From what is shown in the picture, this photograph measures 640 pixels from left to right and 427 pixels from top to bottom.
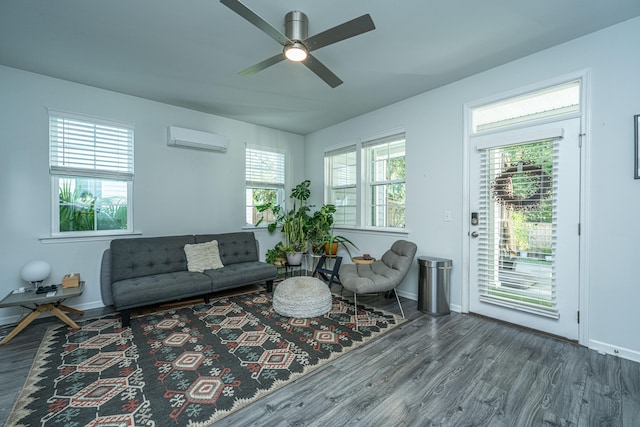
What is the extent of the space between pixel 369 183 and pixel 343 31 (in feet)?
9.30

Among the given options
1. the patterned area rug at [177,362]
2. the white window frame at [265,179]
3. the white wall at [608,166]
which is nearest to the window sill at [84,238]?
the patterned area rug at [177,362]

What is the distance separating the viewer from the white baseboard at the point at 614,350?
2232mm

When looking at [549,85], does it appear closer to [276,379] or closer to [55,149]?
[276,379]

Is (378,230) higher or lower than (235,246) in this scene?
higher

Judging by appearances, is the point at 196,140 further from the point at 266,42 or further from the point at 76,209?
the point at 266,42

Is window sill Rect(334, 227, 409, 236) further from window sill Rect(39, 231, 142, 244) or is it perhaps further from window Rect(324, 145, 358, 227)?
window sill Rect(39, 231, 142, 244)

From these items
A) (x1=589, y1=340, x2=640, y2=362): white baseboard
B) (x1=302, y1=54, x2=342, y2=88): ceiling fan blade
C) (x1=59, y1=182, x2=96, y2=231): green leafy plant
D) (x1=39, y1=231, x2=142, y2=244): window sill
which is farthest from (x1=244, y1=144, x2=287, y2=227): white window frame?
(x1=589, y1=340, x2=640, y2=362): white baseboard

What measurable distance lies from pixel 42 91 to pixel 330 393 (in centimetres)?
443

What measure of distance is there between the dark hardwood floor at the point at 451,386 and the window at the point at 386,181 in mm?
1962

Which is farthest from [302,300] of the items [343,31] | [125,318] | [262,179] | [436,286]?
[262,179]

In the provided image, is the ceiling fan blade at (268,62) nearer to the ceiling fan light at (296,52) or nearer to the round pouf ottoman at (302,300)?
the ceiling fan light at (296,52)

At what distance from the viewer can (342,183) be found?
5.04m

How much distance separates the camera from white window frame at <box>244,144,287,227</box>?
491cm

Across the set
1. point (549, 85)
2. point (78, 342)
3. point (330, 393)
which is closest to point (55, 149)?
point (78, 342)
